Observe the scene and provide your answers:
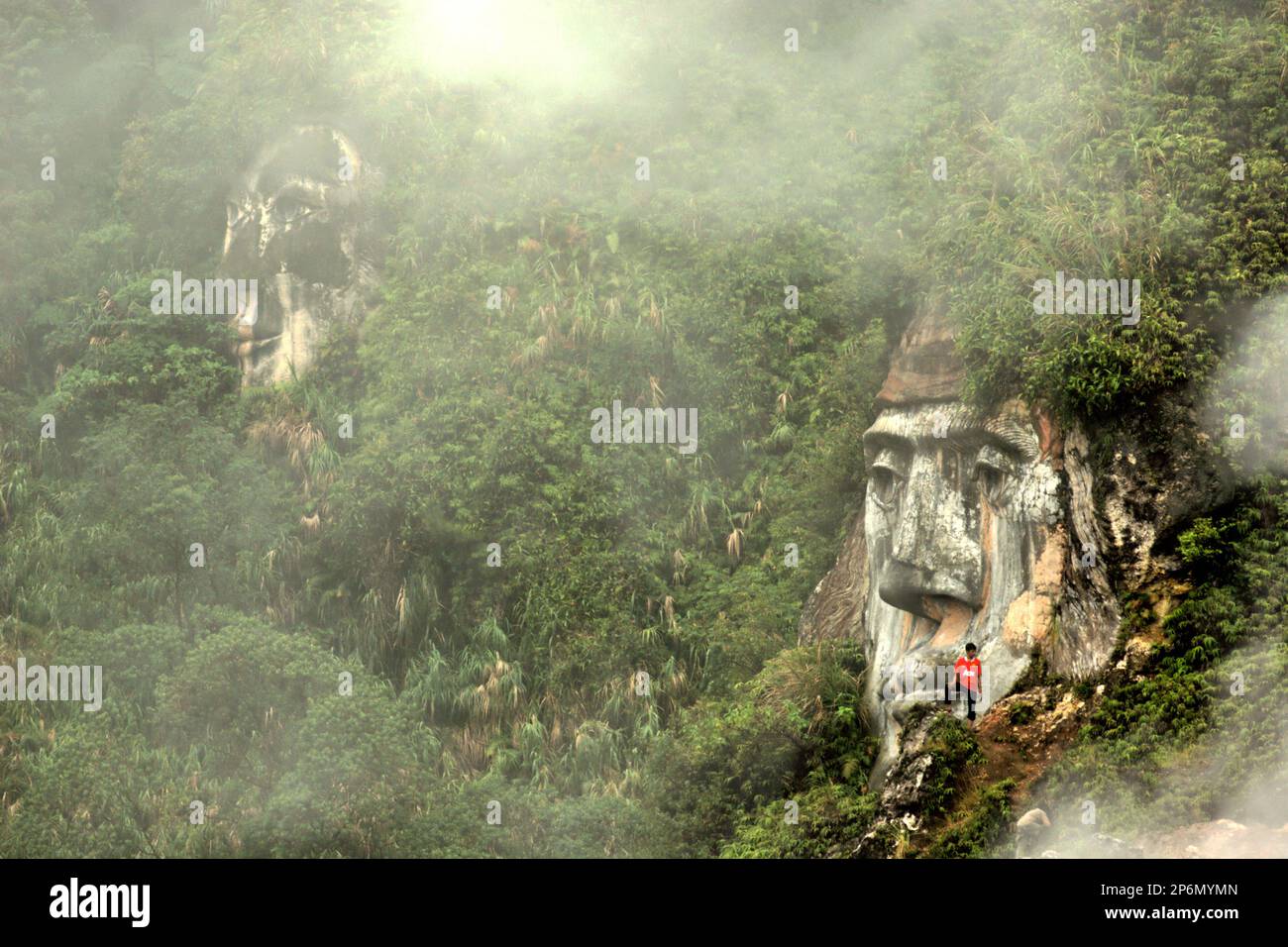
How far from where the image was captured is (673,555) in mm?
24219

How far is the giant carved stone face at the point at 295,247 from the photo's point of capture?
92.3 ft

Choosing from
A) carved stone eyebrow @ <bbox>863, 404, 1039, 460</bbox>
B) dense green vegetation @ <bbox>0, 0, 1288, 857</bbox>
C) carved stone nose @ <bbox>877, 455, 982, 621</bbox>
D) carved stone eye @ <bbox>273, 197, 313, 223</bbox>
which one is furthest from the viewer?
carved stone eye @ <bbox>273, 197, 313, 223</bbox>

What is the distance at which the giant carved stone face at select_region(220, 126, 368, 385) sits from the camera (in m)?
28.1

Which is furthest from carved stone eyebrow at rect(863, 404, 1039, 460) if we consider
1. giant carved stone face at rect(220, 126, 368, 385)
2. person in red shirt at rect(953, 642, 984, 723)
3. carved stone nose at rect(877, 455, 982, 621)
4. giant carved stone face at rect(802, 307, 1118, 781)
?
giant carved stone face at rect(220, 126, 368, 385)

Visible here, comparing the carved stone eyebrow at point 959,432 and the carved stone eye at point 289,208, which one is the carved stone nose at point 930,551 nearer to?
the carved stone eyebrow at point 959,432

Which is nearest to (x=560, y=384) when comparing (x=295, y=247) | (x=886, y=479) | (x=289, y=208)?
(x=295, y=247)

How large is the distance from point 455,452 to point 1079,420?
10607mm

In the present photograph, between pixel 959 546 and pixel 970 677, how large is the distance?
193cm

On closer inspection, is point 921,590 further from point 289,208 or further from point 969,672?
point 289,208

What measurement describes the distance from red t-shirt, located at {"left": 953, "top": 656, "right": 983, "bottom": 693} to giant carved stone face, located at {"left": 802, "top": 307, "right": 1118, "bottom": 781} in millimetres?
185

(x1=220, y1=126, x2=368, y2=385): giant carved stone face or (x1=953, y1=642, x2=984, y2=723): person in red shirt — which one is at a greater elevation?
(x1=220, y1=126, x2=368, y2=385): giant carved stone face

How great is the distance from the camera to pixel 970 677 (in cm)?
1750

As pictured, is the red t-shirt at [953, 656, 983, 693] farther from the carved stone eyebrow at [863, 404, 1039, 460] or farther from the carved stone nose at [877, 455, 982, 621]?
the carved stone eyebrow at [863, 404, 1039, 460]

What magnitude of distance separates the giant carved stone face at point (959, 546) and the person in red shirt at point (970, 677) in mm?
152
